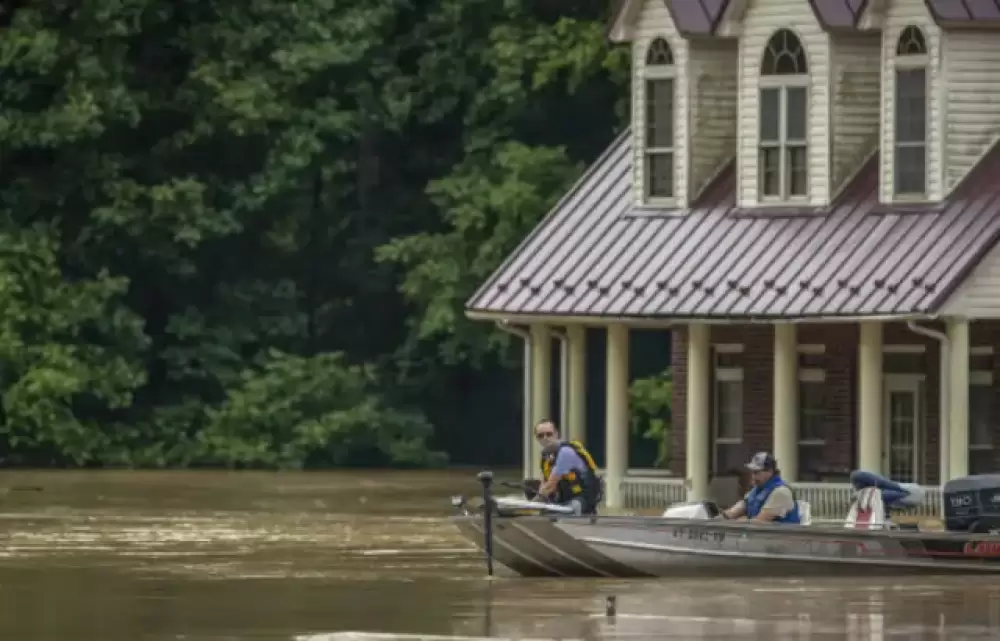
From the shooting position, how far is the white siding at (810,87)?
46.5m

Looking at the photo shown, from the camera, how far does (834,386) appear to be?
47.8 m

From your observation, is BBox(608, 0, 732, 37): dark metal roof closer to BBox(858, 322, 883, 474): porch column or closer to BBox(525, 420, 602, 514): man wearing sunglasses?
BBox(858, 322, 883, 474): porch column

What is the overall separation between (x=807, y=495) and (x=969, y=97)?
516 centimetres

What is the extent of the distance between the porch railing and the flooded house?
3 cm

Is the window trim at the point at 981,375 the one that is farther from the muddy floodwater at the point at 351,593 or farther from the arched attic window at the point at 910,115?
the muddy floodwater at the point at 351,593

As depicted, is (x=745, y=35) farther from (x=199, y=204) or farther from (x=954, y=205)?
(x=199, y=204)

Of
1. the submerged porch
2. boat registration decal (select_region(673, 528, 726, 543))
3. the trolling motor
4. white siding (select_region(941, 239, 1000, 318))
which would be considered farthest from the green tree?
boat registration decal (select_region(673, 528, 726, 543))

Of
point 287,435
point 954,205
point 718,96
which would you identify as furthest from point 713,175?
point 287,435

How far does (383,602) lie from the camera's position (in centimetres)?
3466

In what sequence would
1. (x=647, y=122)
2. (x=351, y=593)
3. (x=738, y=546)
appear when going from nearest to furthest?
(x=351, y=593) < (x=738, y=546) < (x=647, y=122)

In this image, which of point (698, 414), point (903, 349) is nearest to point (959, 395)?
point (903, 349)

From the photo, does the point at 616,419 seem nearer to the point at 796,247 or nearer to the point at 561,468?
the point at 796,247

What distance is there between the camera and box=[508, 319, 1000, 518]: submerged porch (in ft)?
146

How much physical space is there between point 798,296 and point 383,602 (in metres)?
11.8
